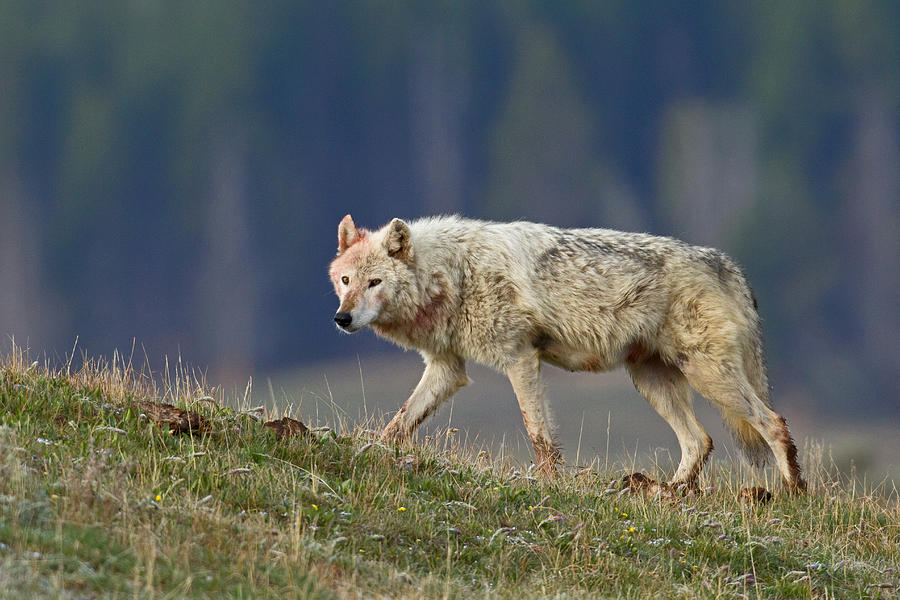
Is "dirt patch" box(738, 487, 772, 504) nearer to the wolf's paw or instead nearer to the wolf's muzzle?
the wolf's paw

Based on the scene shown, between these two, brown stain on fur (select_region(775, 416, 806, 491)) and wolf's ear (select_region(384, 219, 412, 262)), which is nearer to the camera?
wolf's ear (select_region(384, 219, 412, 262))

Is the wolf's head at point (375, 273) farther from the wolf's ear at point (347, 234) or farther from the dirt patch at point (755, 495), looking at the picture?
the dirt patch at point (755, 495)

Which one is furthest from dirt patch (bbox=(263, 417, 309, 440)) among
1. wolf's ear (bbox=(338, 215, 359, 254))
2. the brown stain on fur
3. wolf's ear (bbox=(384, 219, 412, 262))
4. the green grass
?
the brown stain on fur

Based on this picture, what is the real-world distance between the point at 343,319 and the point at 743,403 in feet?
13.9

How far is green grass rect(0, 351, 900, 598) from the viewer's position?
15.2 ft

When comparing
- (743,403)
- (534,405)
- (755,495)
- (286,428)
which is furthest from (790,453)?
(286,428)

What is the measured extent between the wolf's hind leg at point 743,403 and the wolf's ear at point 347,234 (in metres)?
3.67

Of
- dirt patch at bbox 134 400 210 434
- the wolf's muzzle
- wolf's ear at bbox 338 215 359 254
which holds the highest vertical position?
wolf's ear at bbox 338 215 359 254

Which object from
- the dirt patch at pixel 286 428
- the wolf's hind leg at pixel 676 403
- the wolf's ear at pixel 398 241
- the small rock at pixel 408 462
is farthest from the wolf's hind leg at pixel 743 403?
the dirt patch at pixel 286 428

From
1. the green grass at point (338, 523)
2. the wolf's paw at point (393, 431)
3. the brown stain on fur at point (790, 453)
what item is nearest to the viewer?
the green grass at point (338, 523)

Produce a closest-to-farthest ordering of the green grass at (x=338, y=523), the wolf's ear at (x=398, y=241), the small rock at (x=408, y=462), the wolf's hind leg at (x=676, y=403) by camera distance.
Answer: the green grass at (x=338, y=523) → the small rock at (x=408, y=462) → the wolf's ear at (x=398, y=241) → the wolf's hind leg at (x=676, y=403)

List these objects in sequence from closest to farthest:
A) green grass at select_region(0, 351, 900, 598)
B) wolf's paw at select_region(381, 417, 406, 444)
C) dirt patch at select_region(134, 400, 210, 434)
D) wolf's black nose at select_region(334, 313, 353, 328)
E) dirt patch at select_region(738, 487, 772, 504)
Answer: green grass at select_region(0, 351, 900, 598) < dirt patch at select_region(134, 400, 210, 434) < wolf's black nose at select_region(334, 313, 353, 328) < dirt patch at select_region(738, 487, 772, 504) < wolf's paw at select_region(381, 417, 406, 444)

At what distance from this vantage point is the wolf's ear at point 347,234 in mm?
9602

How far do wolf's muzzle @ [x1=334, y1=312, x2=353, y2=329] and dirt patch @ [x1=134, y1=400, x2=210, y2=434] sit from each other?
73.2 inches
